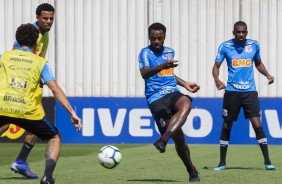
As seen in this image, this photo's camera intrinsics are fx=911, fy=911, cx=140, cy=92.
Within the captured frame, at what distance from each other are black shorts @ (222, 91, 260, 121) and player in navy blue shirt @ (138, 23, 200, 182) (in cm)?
224

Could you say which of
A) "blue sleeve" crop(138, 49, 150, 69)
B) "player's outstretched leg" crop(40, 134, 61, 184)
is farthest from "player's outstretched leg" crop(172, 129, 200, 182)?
A: "player's outstretched leg" crop(40, 134, 61, 184)

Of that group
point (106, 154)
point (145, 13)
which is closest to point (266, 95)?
point (145, 13)

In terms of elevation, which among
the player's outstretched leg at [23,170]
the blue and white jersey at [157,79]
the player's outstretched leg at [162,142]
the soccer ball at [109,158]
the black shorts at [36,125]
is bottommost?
the player's outstretched leg at [23,170]

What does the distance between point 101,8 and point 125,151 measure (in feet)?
18.5

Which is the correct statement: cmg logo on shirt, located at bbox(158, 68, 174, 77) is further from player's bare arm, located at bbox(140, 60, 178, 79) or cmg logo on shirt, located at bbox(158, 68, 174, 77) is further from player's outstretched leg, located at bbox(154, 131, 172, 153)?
player's outstretched leg, located at bbox(154, 131, 172, 153)

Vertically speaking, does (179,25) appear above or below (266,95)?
above

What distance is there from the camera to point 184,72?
21.9 m

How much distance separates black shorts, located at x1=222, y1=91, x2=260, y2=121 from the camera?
1309 cm

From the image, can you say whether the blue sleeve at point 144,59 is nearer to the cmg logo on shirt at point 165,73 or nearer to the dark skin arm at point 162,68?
the dark skin arm at point 162,68

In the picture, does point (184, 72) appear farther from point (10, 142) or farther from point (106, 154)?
point (106, 154)

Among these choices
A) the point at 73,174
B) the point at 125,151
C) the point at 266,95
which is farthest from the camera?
the point at 266,95

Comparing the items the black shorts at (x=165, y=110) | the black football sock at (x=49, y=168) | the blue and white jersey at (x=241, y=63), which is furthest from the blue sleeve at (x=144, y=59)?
the blue and white jersey at (x=241, y=63)

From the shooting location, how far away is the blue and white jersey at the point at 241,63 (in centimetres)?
1318

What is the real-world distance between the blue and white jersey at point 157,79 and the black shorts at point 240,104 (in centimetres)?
226
